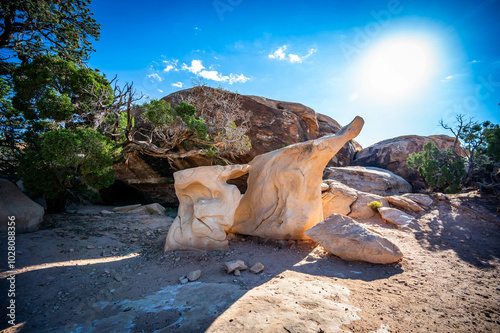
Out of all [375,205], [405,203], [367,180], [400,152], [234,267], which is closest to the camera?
[234,267]

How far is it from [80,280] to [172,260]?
193cm

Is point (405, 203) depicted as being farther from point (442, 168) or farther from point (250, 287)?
point (250, 287)

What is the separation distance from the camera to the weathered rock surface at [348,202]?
33.0ft

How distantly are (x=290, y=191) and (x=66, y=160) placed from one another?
737cm

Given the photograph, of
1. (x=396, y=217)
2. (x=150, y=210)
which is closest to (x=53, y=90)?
(x=150, y=210)

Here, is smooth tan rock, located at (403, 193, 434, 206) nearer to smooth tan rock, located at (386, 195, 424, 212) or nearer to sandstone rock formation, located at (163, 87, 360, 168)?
smooth tan rock, located at (386, 195, 424, 212)

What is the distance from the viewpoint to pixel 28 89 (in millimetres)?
6902

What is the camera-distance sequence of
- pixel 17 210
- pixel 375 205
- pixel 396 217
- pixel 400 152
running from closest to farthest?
pixel 17 210 → pixel 396 217 → pixel 375 205 → pixel 400 152

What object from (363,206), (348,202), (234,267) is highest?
(348,202)

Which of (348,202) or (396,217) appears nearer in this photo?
(396,217)

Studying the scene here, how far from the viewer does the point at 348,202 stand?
1063cm
